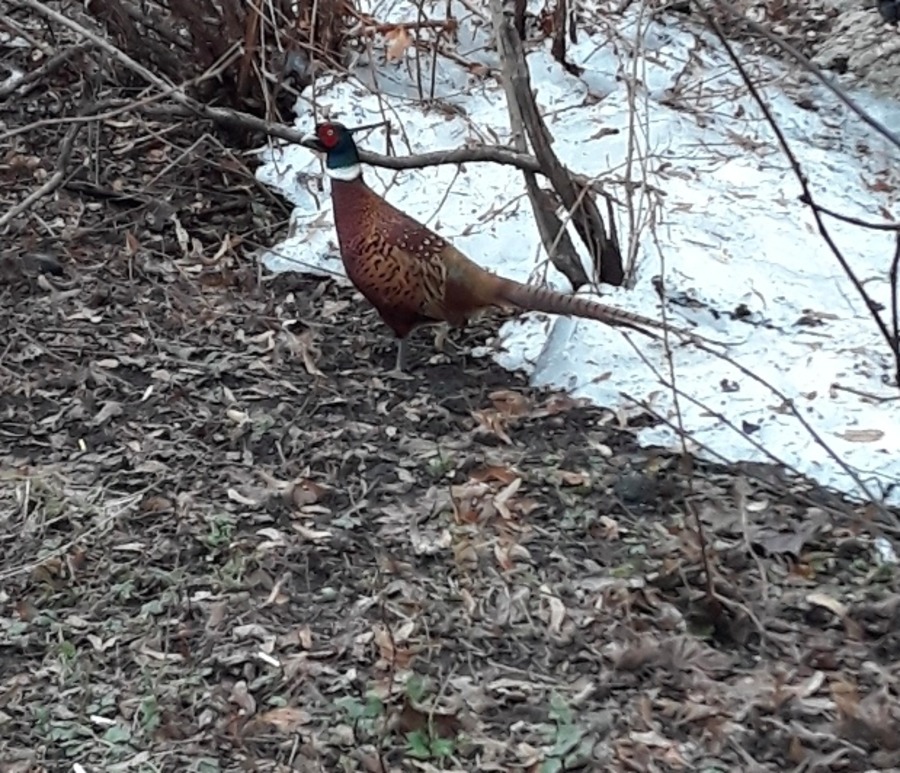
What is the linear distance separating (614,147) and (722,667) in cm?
245

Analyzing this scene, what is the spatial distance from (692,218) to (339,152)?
121 centimetres

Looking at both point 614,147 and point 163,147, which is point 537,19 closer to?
point 614,147

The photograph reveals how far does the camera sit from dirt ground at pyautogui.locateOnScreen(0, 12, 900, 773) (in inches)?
103

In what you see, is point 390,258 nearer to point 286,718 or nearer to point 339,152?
point 339,152

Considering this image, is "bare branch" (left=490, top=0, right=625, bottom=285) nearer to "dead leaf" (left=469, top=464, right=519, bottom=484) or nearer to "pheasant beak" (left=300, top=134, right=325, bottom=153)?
"pheasant beak" (left=300, top=134, right=325, bottom=153)

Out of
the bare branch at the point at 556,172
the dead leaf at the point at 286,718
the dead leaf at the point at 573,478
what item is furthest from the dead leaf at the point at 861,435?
the dead leaf at the point at 286,718

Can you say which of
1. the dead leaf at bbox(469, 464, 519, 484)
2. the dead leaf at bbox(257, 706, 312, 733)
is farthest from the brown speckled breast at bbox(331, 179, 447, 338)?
the dead leaf at bbox(257, 706, 312, 733)

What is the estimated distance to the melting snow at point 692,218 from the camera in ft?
11.8

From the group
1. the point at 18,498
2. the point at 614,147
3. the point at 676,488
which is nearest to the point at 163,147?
the point at 614,147

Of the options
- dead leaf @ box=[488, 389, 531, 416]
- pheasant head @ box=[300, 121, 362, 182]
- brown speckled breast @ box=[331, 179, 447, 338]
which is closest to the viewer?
dead leaf @ box=[488, 389, 531, 416]

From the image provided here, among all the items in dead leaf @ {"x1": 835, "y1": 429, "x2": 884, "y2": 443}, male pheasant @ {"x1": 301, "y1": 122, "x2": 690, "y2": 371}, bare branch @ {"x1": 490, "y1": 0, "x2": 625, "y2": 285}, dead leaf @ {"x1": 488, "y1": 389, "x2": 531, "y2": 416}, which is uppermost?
bare branch @ {"x1": 490, "y1": 0, "x2": 625, "y2": 285}

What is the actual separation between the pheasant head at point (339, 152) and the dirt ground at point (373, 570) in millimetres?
516

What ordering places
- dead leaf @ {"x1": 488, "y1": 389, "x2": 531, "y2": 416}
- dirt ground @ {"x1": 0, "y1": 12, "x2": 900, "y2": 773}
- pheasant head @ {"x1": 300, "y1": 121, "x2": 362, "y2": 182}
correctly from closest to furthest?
1. dirt ground @ {"x1": 0, "y1": 12, "x2": 900, "y2": 773}
2. dead leaf @ {"x1": 488, "y1": 389, "x2": 531, "y2": 416}
3. pheasant head @ {"x1": 300, "y1": 121, "x2": 362, "y2": 182}

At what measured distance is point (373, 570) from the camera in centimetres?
312
